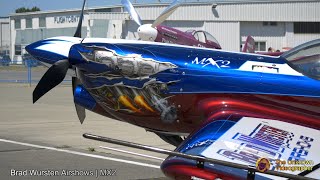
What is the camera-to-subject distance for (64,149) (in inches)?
395

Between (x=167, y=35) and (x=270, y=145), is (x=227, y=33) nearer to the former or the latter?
(x=167, y=35)

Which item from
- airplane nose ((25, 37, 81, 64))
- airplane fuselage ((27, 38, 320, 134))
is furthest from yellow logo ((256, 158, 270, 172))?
airplane nose ((25, 37, 81, 64))

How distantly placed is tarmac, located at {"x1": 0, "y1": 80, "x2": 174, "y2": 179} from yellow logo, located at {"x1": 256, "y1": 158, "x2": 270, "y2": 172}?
3734mm

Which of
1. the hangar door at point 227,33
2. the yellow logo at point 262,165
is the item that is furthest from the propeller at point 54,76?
the hangar door at point 227,33

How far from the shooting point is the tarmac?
792 centimetres

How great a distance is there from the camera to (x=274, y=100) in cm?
523

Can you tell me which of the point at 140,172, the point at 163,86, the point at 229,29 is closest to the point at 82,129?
the point at 140,172

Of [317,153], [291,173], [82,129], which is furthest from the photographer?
[82,129]

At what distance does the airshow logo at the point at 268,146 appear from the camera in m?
4.39

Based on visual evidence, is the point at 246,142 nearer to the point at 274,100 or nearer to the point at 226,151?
the point at 226,151

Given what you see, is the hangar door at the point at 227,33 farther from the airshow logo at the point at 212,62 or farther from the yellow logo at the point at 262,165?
the yellow logo at the point at 262,165

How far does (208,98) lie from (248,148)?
42.5 inches

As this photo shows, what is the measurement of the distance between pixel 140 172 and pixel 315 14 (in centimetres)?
3731

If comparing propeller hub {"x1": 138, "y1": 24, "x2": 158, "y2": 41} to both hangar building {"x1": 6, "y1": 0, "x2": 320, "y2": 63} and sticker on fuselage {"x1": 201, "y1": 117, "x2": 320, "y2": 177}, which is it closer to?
sticker on fuselage {"x1": 201, "y1": 117, "x2": 320, "y2": 177}
